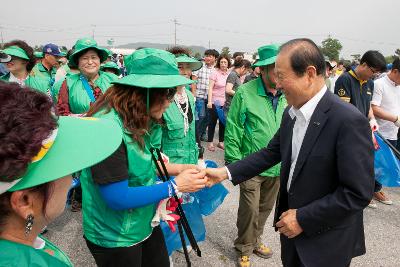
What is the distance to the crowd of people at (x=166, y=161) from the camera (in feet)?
2.63

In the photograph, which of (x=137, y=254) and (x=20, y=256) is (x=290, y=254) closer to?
(x=137, y=254)

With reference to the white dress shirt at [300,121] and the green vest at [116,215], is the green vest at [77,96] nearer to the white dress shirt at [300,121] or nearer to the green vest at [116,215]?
the green vest at [116,215]

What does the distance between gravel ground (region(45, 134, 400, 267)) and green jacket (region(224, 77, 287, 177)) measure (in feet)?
3.34

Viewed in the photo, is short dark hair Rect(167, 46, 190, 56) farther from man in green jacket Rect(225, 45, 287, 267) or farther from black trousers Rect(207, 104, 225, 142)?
black trousers Rect(207, 104, 225, 142)

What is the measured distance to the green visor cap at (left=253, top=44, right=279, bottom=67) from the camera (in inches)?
106

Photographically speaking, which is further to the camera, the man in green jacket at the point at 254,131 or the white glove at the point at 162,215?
the man in green jacket at the point at 254,131

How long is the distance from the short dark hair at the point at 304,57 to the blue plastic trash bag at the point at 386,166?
2802mm

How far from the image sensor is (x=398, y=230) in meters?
3.96

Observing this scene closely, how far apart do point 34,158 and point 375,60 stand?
4044mm

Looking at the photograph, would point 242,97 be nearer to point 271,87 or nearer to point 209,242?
point 271,87

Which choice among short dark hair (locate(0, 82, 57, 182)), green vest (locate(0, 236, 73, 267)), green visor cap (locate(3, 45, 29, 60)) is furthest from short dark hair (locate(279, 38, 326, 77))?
green visor cap (locate(3, 45, 29, 60))

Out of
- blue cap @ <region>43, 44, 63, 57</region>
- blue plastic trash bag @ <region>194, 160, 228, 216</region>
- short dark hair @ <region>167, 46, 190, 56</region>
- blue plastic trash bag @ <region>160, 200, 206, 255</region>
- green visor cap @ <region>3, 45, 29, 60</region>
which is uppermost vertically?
short dark hair @ <region>167, 46, 190, 56</region>

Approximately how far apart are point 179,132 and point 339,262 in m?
1.61

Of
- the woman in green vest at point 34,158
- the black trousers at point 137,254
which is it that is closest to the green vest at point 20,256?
the woman in green vest at point 34,158
